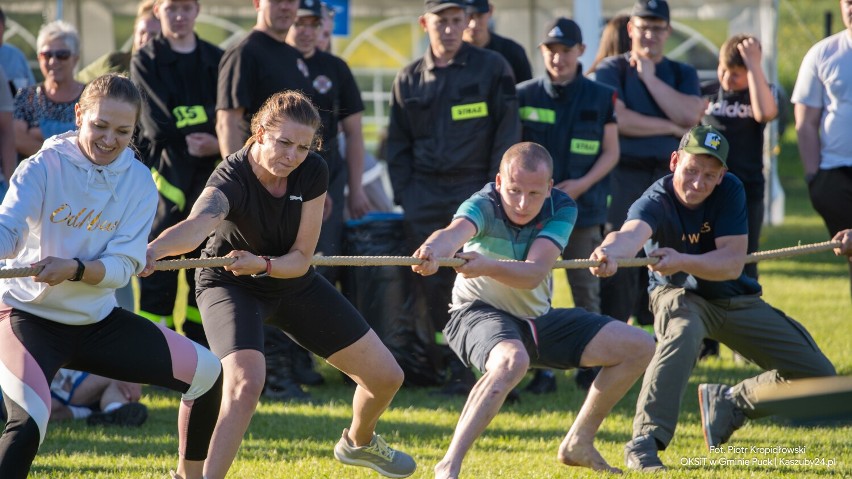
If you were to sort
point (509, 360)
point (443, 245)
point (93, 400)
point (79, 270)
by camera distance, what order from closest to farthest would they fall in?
point (79, 270)
point (509, 360)
point (443, 245)
point (93, 400)

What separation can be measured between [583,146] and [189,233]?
3.53 m

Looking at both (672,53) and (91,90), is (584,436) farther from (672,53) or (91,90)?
(672,53)

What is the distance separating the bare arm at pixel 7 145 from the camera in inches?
280

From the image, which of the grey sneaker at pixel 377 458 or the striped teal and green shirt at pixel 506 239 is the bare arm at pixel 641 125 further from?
the grey sneaker at pixel 377 458

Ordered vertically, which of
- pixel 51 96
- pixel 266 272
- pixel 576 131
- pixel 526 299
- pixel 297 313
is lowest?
pixel 526 299

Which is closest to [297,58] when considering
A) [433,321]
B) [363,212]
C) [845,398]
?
[363,212]

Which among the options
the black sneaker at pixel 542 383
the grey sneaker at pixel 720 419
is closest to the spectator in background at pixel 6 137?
the black sneaker at pixel 542 383

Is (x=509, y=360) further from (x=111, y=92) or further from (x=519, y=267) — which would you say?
(x=111, y=92)

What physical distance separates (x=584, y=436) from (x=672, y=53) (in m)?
10.2

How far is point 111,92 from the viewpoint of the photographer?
443cm

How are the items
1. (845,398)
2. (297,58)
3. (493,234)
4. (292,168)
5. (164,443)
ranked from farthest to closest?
(297,58)
(164,443)
(493,234)
(292,168)
(845,398)

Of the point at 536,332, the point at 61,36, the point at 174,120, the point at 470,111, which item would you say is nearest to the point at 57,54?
the point at 61,36

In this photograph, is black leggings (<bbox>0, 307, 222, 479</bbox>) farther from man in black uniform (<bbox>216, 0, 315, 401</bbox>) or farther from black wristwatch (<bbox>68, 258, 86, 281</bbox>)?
man in black uniform (<bbox>216, 0, 315, 401</bbox>)

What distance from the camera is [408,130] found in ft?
25.3
